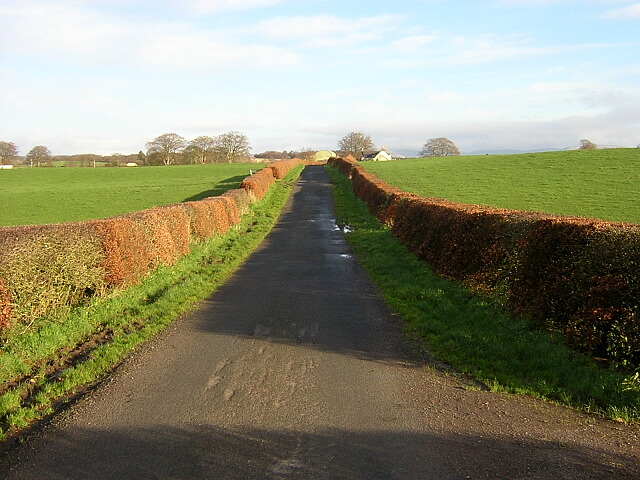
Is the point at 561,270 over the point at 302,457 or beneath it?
over

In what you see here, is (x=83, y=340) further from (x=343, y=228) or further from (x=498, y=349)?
(x=343, y=228)

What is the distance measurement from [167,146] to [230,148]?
40.5 feet

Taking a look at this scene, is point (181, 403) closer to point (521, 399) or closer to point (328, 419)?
point (328, 419)

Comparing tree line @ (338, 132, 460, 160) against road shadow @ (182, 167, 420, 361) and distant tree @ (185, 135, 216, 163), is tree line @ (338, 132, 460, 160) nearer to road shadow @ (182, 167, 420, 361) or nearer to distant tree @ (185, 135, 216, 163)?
distant tree @ (185, 135, 216, 163)

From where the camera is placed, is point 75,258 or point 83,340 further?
point 75,258

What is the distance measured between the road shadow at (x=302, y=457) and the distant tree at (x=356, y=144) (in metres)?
111

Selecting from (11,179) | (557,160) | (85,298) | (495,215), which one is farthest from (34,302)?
(11,179)

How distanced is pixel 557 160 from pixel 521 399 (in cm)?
5124

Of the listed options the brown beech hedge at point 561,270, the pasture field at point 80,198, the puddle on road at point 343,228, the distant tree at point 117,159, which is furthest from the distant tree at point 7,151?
the brown beech hedge at point 561,270

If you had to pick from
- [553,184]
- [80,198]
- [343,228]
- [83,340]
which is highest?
[553,184]

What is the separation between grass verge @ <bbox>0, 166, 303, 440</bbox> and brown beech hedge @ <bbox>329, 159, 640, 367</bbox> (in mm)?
5228

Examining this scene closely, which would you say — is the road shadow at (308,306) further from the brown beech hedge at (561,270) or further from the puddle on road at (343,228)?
the puddle on road at (343,228)

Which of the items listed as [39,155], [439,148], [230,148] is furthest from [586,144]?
[39,155]

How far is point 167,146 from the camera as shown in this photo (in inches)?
4099
